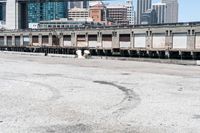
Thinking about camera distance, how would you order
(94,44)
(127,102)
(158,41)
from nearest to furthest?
1. (127,102)
2. (158,41)
3. (94,44)

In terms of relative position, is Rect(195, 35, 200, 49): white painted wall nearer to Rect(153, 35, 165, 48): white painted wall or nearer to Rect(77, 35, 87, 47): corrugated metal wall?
Rect(153, 35, 165, 48): white painted wall

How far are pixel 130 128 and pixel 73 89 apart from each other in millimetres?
12006

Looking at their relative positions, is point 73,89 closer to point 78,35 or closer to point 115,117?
point 115,117

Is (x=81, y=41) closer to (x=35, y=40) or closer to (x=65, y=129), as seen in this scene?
(x=35, y=40)

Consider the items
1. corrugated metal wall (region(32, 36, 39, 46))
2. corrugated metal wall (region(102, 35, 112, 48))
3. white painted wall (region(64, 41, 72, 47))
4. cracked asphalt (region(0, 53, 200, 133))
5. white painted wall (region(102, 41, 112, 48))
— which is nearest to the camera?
cracked asphalt (region(0, 53, 200, 133))

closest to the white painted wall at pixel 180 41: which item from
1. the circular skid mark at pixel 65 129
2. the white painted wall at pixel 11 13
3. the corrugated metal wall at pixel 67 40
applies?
the corrugated metal wall at pixel 67 40

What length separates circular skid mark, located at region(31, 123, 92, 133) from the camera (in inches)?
587

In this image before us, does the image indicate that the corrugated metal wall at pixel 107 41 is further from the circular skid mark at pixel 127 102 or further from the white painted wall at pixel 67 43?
the circular skid mark at pixel 127 102

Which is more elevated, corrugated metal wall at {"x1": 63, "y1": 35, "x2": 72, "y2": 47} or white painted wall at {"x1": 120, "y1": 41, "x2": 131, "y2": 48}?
corrugated metal wall at {"x1": 63, "y1": 35, "x2": 72, "y2": 47}

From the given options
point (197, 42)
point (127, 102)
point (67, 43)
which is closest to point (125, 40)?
point (197, 42)

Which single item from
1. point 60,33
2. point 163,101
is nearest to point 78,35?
point 60,33

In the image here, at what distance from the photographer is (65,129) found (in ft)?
50.0

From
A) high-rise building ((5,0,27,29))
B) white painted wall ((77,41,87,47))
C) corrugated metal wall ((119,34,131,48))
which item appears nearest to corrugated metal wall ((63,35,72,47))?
white painted wall ((77,41,87,47))

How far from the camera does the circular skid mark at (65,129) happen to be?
1492 cm
